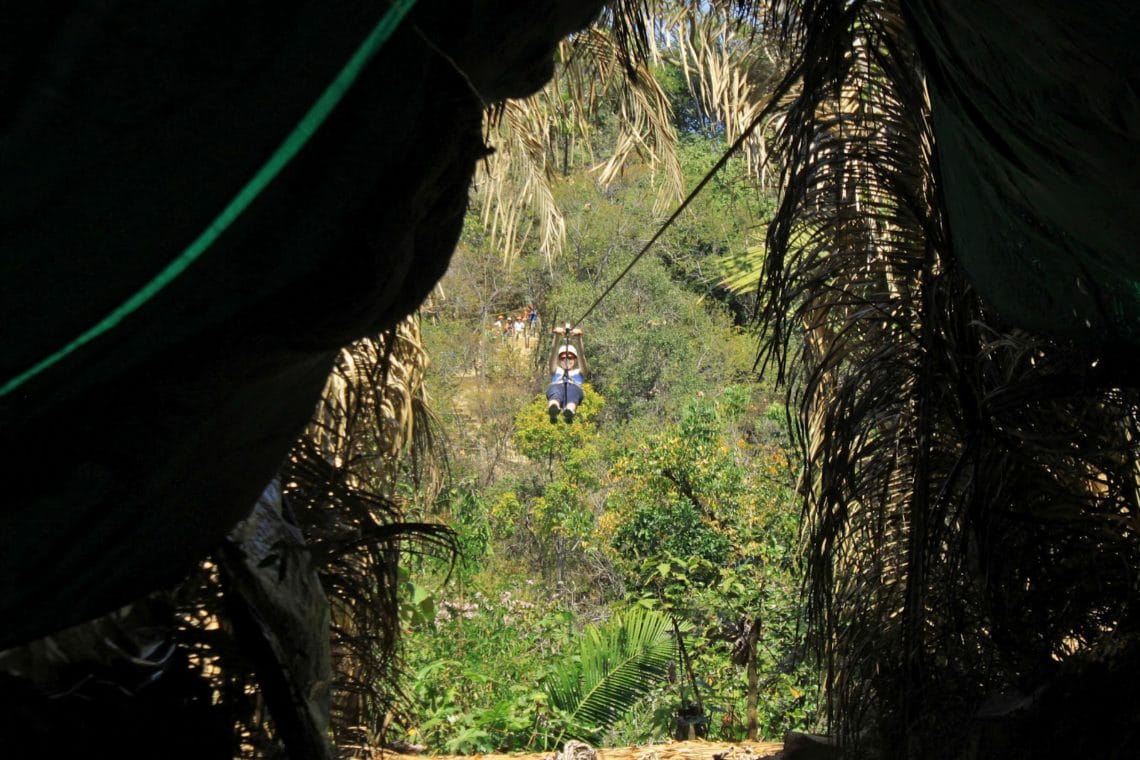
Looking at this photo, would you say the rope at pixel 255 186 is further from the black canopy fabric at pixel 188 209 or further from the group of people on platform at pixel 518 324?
the group of people on platform at pixel 518 324

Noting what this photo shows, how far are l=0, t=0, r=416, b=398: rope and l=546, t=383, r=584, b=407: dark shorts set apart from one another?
11193 millimetres

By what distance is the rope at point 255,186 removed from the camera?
1318 millimetres

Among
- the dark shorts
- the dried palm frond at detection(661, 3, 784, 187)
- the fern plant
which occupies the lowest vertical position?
the fern plant

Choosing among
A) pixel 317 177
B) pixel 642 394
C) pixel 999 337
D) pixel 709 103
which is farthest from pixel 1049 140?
pixel 642 394

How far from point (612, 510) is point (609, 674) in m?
3.32

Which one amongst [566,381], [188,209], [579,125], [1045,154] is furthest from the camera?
[566,381]

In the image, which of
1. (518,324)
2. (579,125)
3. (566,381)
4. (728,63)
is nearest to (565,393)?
(566,381)

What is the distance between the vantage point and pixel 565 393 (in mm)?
12672

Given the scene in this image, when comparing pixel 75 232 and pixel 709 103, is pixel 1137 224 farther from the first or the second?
pixel 709 103

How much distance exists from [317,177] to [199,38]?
0.71 ft

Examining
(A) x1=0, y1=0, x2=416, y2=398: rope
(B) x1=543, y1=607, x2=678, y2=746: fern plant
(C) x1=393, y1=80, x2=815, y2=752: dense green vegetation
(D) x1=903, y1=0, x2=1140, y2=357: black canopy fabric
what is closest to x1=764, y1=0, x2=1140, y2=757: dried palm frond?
(D) x1=903, y1=0, x2=1140, y2=357: black canopy fabric

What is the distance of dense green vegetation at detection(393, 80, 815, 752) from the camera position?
8.18m

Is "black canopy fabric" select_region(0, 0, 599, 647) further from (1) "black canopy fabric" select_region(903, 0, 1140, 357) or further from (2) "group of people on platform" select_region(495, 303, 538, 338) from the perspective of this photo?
(2) "group of people on platform" select_region(495, 303, 538, 338)

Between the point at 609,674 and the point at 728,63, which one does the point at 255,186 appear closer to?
the point at 728,63
